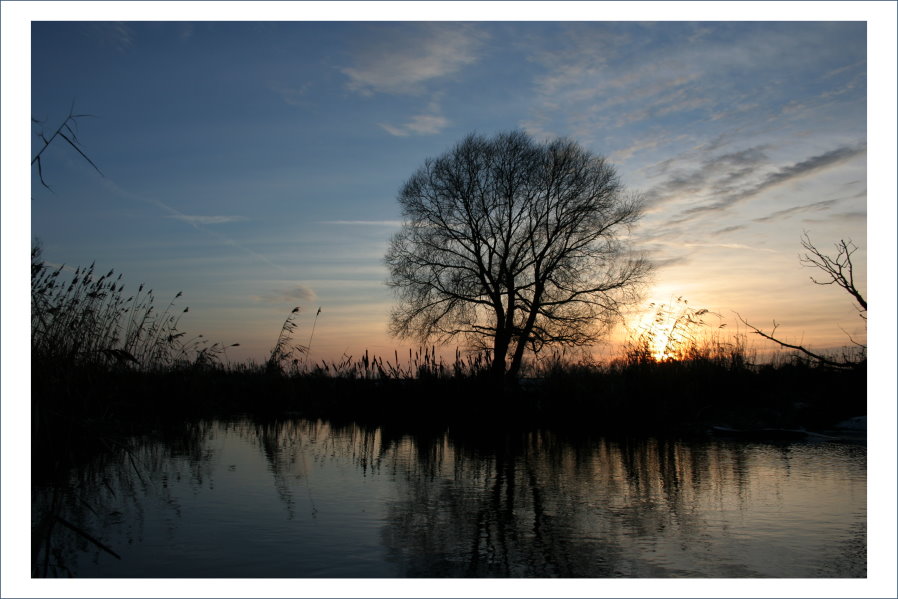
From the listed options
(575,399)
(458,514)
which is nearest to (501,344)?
(575,399)

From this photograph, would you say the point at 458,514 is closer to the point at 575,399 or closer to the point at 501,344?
the point at 575,399

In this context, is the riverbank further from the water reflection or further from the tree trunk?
the tree trunk

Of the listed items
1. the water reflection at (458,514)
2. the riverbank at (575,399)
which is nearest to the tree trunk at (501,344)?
the riverbank at (575,399)

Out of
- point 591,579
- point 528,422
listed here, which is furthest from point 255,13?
point 528,422

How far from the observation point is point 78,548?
10.3 ft

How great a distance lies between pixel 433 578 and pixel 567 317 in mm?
20566

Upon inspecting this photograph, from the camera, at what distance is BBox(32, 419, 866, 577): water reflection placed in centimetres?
300

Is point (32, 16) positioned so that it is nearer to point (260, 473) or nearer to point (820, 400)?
point (260, 473)

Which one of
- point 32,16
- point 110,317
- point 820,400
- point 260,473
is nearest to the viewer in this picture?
point 32,16

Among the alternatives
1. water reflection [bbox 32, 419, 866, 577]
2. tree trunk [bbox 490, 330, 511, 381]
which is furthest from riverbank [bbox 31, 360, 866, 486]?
tree trunk [bbox 490, 330, 511, 381]

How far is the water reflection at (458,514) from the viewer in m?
3.00

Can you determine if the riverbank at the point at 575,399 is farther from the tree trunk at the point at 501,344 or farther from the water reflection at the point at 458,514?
the tree trunk at the point at 501,344

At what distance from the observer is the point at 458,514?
12.8 feet

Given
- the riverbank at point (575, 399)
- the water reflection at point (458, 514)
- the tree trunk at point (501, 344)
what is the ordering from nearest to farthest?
the water reflection at point (458, 514) < the riverbank at point (575, 399) < the tree trunk at point (501, 344)
